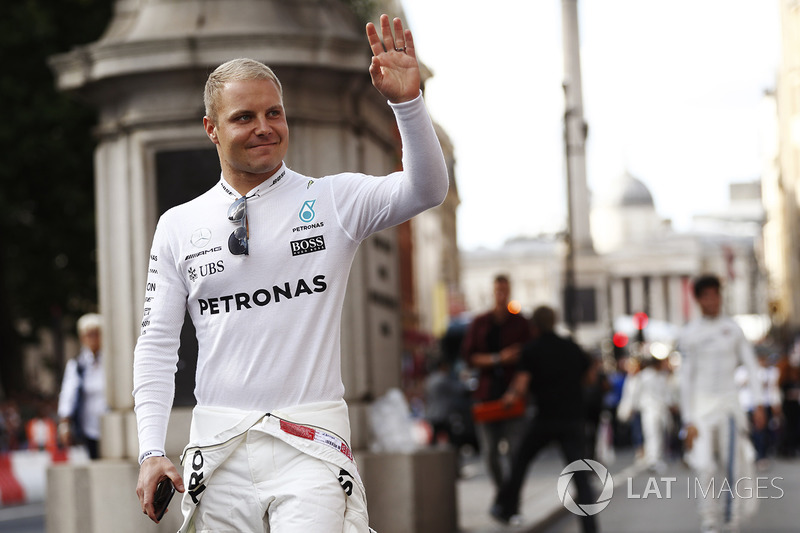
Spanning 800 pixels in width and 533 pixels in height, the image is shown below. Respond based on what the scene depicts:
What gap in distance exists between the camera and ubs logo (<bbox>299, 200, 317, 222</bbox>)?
3.71 meters

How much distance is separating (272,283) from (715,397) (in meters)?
6.87

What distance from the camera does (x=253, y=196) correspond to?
12.4 ft

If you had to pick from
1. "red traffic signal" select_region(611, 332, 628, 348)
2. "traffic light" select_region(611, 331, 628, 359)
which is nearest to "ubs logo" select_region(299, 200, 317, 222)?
"traffic light" select_region(611, 331, 628, 359)

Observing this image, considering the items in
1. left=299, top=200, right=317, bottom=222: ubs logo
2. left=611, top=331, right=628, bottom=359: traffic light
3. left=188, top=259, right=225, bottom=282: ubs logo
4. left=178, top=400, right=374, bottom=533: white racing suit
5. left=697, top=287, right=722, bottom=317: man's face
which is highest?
left=299, top=200, right=317, bottom=222: ubs logo

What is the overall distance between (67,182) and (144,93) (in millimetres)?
17329

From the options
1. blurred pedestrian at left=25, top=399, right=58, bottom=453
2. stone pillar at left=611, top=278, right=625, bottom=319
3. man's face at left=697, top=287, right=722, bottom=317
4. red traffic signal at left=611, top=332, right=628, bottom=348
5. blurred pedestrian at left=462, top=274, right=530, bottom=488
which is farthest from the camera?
stone pillar at left=611, top=278, right=625, bottom=319

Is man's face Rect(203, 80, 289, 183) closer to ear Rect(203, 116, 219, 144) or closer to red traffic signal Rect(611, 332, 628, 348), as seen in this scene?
ear Rect(203, 116, 219, 144)

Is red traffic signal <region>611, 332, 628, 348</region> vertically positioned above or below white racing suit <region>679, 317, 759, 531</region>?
below

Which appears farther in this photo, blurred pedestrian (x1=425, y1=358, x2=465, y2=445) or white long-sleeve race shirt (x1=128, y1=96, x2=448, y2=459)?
blurred pedestrian (x1=425, y1=358, x2=465, y2=445)

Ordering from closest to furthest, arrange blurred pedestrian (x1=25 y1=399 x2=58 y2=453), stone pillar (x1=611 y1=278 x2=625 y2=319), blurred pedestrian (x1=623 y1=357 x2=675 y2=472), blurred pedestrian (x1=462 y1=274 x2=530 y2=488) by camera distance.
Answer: blurred pedestrian (x1=462 y1=274 x2=530 y2=488), blurred pedestrian (x1=623 y1=357 x2=675 y2=472), blurred pedestrian (x1=25 y1=399 x2=58 y2=453), stone pillar (x1=611 y1=278 x2=625 y2=319)

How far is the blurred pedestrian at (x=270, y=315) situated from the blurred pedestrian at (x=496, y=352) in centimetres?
793

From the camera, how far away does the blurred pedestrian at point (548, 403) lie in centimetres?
1078

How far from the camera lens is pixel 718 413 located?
998 centimetres

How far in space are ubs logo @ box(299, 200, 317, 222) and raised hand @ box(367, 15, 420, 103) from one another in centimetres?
36
